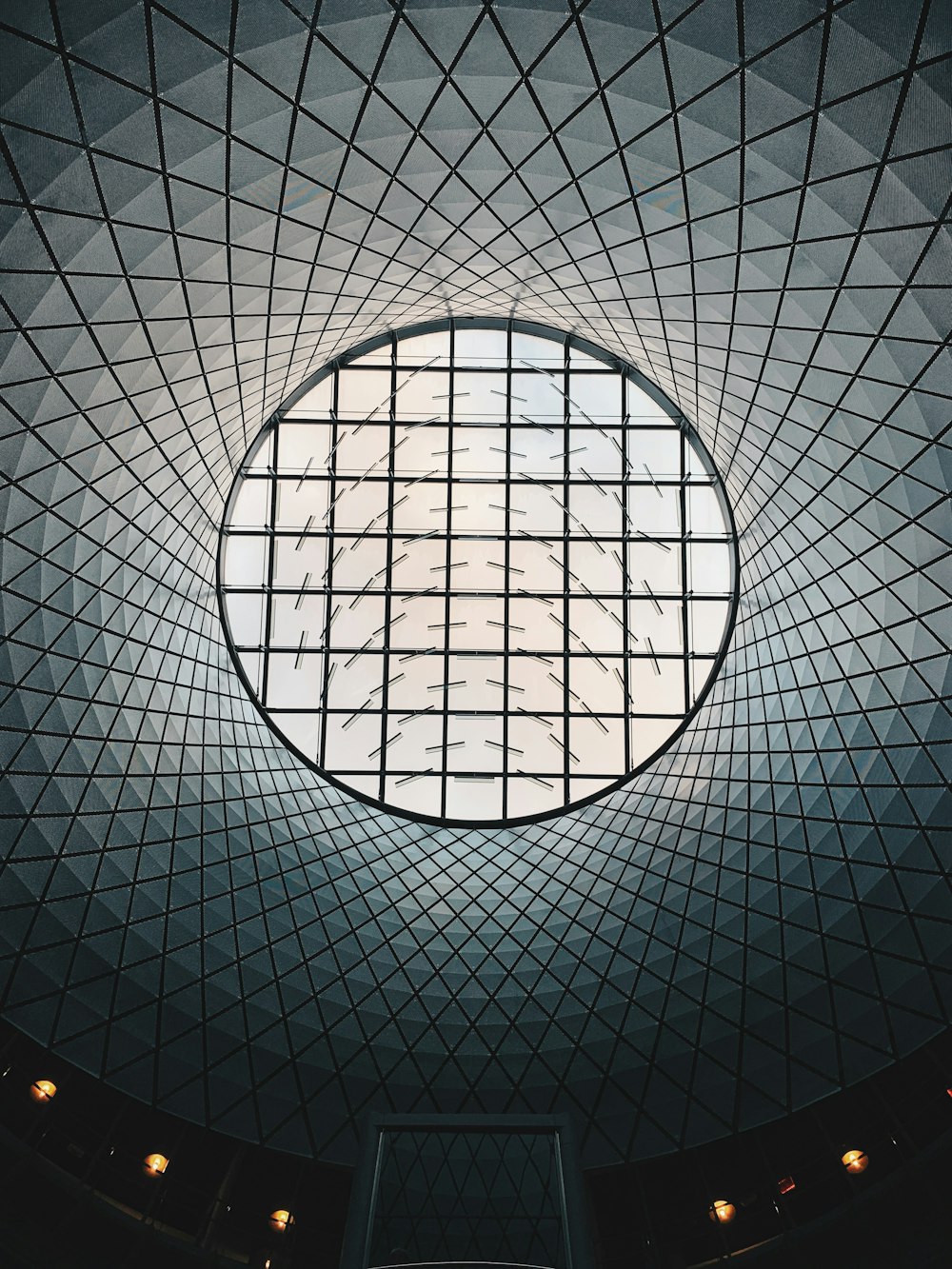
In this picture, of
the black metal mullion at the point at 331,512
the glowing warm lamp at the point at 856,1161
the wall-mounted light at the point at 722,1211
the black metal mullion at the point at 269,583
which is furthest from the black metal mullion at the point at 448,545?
the glowing warm lamp at the point at 856,1161

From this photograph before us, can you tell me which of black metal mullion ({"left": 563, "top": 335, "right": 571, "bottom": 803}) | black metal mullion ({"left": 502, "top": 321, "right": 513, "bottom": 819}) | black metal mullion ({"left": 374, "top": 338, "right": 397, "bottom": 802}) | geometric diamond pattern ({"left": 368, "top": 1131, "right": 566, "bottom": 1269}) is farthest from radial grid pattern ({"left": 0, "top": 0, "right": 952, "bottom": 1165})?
geometric diamond pattern ({"left": 368, "top": 1131, "right": 566, "bottom": 1269})

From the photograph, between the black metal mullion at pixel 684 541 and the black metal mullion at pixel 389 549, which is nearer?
the black metal mullion at pixel 684 541

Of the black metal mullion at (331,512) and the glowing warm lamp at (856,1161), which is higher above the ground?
the black metal mullion at (331,512)

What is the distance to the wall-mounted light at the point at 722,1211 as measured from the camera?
1254 inches

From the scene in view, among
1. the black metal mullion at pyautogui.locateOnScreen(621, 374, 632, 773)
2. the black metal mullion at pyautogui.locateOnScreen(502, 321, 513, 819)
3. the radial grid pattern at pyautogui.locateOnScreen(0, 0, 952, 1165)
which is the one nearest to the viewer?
the radial grid pattern at pyautogui.locateOnScreen(0, 0, 952, 1165)

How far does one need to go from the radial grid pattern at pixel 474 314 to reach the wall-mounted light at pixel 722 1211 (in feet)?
6.80

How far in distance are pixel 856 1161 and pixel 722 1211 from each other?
14.8 ft

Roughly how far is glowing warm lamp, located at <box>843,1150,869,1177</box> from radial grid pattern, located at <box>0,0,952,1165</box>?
7.84 ft

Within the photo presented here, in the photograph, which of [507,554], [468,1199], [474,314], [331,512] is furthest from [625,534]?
[468,1199]

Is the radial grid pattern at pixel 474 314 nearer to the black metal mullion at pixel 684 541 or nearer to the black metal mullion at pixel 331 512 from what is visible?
the black metal mullion at pixel 684 541

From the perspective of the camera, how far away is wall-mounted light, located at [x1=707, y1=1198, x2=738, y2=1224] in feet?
105

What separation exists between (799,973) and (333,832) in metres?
17.4

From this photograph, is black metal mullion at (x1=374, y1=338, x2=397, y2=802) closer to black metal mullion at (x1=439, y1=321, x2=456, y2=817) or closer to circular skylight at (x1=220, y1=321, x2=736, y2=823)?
circular skylight at (x1=220, y1=321, x2=736, y2=823)

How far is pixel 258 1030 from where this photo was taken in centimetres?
3594
